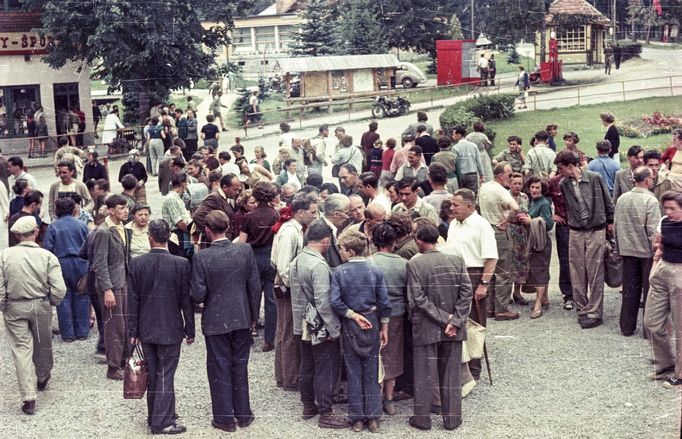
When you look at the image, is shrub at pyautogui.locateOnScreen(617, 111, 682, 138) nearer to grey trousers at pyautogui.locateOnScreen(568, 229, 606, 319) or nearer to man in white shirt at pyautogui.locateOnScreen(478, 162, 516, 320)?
man in white shirt at pyautogui.locateOnScreen(478, 162, 516, 320)

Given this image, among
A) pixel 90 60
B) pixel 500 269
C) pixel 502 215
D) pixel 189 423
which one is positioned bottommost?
pixel 189 423

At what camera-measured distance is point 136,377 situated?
732cm

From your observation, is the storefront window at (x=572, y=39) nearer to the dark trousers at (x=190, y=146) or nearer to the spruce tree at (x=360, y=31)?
the spruce tree at (x=360, y=31)

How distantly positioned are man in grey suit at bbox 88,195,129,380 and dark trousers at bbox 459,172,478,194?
19.1ft

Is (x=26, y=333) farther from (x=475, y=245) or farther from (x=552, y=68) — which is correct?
(x=552, y=68)

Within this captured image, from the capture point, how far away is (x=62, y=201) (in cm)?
959

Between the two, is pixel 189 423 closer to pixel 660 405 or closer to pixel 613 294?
pixel 660 405

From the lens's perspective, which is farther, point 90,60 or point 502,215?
point 90,60

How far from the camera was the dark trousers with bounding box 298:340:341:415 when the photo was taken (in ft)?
Answer: 24.3

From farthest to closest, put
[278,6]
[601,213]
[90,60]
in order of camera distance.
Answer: [90,60] → [278,6] → [601,213]

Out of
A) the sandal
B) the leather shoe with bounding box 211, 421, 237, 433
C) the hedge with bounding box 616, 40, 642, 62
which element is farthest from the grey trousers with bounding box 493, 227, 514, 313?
the hedge with bounding box 616, 40, 642, 62

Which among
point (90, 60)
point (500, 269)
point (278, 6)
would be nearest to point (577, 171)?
point (500, 269)

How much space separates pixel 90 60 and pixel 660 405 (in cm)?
1619

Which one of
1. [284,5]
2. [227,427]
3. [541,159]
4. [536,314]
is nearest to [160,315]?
[227,427]
